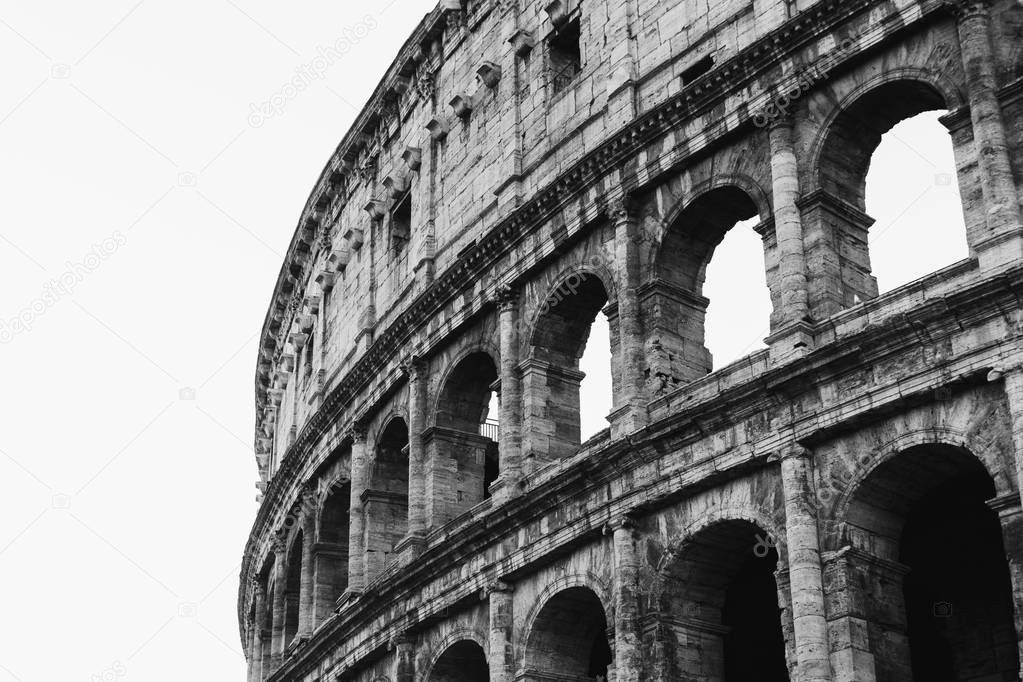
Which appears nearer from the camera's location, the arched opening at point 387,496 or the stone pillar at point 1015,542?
the stone pillar at point 1015,542

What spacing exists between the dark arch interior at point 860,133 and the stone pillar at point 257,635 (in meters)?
20.2

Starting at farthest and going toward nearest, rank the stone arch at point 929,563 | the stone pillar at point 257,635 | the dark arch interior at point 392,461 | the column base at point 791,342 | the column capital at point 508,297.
A: the stone pillar at point 257,635 → the dark arch interior at point 392,461 → the column capital at point 508,297 → the column base at point 791,342 → the stone arch at point 929,563

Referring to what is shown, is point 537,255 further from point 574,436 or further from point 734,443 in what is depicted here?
point 734,443

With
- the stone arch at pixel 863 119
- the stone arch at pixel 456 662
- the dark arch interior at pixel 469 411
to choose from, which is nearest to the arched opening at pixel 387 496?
the dark arch interior at pixel 469 411

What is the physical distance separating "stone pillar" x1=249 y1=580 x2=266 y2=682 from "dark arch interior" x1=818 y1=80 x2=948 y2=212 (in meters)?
20.2

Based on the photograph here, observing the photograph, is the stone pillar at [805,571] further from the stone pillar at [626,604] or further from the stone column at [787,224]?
the stone pillar at [626,604]

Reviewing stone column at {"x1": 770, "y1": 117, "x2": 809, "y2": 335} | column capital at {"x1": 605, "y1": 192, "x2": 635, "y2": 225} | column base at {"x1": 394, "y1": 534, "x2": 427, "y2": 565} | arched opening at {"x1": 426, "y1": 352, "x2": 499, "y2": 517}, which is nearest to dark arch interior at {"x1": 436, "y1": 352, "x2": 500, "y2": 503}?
arched opening at {"x1": 426, "y1": 352, "x2": 499, "y2": 517}

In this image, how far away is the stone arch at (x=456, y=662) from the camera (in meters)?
24.8

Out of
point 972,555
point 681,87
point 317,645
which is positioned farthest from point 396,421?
point 972,555

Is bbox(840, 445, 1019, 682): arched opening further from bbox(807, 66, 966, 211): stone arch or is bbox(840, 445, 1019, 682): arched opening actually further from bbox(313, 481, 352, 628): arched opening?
bbox(313, 481, 352, 628): arched opening

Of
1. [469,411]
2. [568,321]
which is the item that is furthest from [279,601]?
[568,321]

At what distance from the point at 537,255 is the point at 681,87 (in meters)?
3.59

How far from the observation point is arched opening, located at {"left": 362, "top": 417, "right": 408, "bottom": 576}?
29125mm

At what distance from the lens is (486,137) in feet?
94.5
